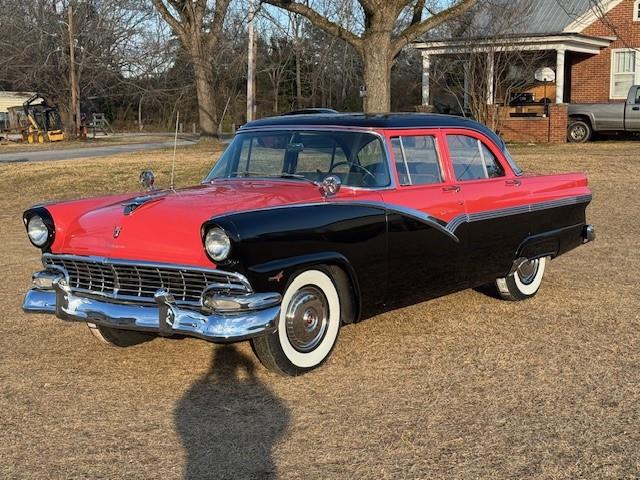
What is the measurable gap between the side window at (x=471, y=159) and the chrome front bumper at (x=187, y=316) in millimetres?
2247

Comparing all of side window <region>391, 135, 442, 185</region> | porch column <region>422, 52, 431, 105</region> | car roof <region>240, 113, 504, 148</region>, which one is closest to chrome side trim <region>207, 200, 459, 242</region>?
side window <region>391, 135, 442, 185</region>

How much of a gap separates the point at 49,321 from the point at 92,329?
1.00 m

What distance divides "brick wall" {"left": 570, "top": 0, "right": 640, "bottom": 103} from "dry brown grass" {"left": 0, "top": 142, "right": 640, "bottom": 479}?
2305cm

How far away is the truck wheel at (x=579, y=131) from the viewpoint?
24453 mm

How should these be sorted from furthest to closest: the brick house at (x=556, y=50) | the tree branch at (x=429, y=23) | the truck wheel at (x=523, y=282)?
the brick house at (x=556, y=50), the tree branch at (x=429, y=23), the truck wheel at (x=523, y=282)

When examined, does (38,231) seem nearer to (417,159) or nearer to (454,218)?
(417,159)

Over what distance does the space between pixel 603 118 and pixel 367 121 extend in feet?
65.5

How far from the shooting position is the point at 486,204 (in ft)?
20.9

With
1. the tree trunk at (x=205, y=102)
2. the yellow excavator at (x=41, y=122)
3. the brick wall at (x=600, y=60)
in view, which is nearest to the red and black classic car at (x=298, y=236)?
the brick wall at (x=600, y=60)

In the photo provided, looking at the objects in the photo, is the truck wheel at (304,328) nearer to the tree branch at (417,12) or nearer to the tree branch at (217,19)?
the tree branch at (417,12)

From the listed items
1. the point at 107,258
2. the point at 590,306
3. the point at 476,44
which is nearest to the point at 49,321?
the point at 107,258

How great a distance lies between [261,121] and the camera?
6.47m

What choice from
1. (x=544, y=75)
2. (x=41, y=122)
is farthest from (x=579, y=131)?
(x=41, y=122)

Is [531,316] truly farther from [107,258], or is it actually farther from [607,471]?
[107,258]
